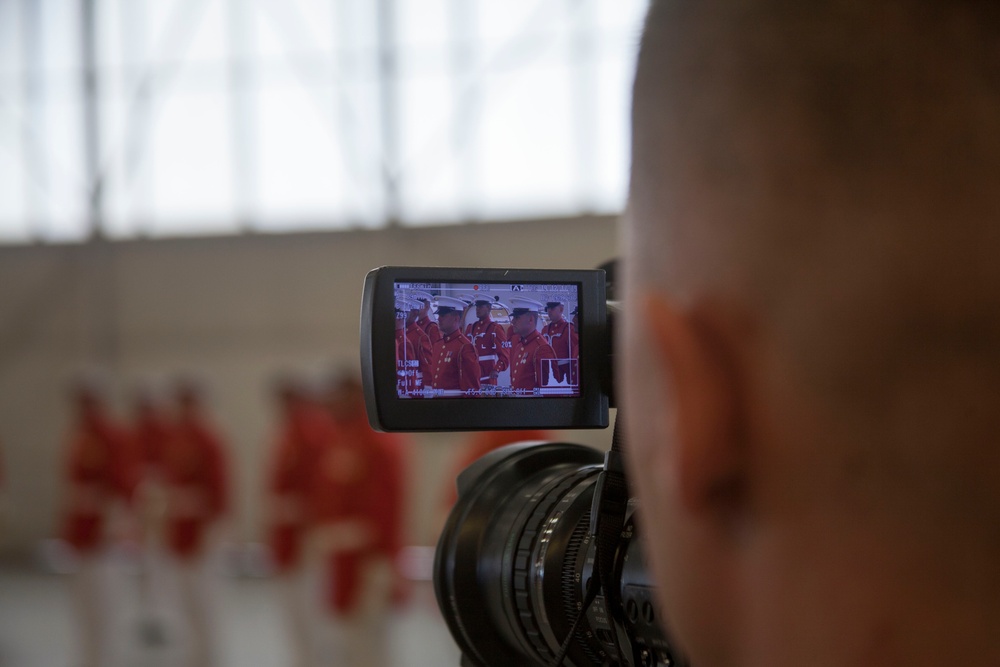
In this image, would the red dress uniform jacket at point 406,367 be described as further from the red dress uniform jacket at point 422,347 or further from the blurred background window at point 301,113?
the blurred background window at point 301,113

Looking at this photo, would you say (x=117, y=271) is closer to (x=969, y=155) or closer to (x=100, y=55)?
(x=100, y=55)

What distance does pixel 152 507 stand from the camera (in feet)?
19.3

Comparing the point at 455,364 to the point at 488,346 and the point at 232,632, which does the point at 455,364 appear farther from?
the point at 232,632

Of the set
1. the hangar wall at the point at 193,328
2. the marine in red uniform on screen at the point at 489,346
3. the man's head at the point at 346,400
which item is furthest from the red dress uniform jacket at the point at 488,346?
the hangar wall at the point at 193,328

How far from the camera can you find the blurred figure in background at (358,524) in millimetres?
4250

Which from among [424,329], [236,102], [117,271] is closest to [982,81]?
[424,329]

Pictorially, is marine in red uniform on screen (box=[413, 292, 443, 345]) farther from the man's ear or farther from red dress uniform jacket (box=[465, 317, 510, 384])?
the man's ear

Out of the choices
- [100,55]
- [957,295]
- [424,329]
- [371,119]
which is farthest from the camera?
[100,55]

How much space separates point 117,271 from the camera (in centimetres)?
955

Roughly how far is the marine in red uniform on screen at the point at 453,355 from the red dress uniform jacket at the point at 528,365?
0.04 meters

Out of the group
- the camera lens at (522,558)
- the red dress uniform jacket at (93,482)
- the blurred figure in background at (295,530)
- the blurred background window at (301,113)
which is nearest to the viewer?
the camera lens at (522,558)

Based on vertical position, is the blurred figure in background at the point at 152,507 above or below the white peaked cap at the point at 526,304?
below

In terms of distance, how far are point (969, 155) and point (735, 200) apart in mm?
114

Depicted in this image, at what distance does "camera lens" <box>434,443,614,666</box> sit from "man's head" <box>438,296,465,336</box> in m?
0.25
